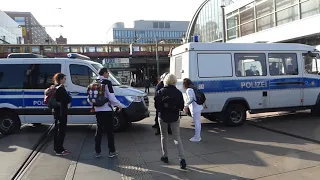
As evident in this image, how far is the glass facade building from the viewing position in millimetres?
21252

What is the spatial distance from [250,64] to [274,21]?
639 inches

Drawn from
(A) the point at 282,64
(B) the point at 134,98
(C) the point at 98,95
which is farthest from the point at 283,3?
(C) the point at 98,95

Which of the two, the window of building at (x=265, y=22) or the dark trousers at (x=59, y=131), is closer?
the dark trousers at (x=59, y=131)

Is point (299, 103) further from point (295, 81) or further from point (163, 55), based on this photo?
point (163, 55)

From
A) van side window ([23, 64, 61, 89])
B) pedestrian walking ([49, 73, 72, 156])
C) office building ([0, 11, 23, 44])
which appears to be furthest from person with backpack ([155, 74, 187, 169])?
office building ([0, 11, 23, 44])

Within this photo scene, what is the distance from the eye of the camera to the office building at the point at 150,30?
107 meters

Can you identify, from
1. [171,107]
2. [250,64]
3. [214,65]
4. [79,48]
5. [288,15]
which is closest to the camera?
[171,107]

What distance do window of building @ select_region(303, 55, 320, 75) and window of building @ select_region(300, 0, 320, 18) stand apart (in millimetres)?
10723

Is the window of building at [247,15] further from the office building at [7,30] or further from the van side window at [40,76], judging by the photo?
the office building at [7,30]

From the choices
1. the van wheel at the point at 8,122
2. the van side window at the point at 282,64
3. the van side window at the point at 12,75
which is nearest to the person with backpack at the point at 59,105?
the van side window at the point at 12,75

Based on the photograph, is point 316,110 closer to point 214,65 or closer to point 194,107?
point 214,65

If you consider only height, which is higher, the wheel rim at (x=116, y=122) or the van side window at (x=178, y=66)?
the van side window at (x=178, y=66)

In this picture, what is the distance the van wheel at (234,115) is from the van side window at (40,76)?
527 cm

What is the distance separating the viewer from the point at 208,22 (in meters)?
47.9
